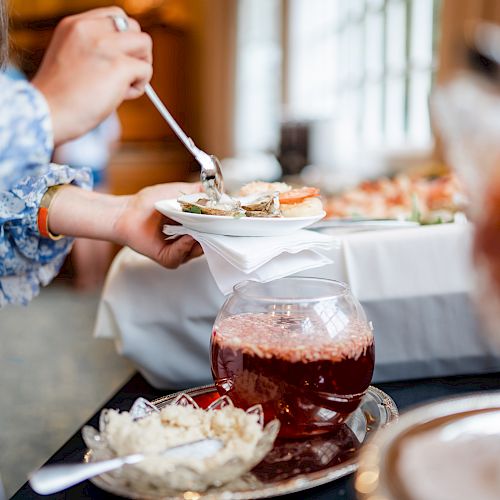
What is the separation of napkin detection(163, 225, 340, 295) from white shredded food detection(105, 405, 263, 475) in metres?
0.16

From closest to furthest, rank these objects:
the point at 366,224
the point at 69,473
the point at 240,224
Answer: the point at 69,473
the point at 240,224
the point at 366,224

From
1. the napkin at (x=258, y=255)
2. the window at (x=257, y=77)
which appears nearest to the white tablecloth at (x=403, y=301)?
the napkin at (x=258, y=255)

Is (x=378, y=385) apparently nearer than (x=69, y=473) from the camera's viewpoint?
No

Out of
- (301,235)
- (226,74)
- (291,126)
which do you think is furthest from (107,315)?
(226,74)

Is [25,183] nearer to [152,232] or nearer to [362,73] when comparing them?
[152,232]

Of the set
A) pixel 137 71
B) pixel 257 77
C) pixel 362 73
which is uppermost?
pixel 137 71

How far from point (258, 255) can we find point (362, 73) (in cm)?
382

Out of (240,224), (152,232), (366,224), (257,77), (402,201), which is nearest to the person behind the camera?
(240,224)

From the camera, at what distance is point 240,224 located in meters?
0.67

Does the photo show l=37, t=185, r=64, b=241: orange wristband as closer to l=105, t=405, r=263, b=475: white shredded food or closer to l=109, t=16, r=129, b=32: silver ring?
l=109, t=16, r=129, b=32: silver ring

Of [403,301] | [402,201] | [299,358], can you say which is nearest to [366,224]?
[403,301]

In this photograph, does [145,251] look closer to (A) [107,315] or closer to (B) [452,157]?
(A) [107,315]

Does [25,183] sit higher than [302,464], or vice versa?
[25,183]

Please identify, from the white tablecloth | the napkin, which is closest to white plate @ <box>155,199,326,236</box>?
the napkin
